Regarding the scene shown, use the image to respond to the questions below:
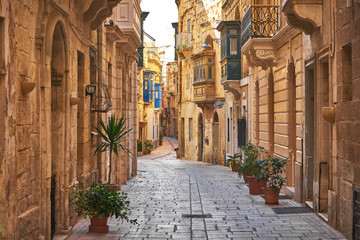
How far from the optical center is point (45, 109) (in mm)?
8406

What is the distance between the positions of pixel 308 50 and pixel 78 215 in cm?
670

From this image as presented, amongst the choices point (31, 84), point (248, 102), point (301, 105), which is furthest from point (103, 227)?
point (248, 102)

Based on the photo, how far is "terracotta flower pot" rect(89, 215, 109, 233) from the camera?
382 inches

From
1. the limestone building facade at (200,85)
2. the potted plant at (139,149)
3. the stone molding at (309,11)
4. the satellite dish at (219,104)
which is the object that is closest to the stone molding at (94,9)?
the stone molding at (309,11)

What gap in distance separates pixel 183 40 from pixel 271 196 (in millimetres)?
27898

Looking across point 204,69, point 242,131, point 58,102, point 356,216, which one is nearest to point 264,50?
point 242,131

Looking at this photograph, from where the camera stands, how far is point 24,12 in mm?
7117

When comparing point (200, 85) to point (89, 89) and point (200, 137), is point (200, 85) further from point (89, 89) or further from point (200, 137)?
point (89, 89)

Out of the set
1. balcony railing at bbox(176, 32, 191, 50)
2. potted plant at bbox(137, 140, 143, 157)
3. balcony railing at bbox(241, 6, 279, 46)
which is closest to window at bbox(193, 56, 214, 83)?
balcony railing at bbox(176, 32, 191, 50)

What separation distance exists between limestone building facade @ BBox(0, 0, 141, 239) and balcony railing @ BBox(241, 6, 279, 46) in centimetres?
494

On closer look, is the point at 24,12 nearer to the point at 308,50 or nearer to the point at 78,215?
the point at 78,215

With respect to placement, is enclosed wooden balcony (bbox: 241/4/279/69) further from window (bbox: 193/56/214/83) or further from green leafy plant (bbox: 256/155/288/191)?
window (bbox: 193/56/214/83)

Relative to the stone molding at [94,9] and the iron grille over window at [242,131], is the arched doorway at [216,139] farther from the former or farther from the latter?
the stone molding at [94,9]

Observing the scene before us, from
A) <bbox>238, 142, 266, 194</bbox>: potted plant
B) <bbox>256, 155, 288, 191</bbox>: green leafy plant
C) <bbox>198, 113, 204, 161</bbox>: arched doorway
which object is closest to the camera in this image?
<bbox>256, 155, 288, 191</bbox>: green leafy plant
